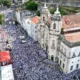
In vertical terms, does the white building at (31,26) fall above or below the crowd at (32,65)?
above

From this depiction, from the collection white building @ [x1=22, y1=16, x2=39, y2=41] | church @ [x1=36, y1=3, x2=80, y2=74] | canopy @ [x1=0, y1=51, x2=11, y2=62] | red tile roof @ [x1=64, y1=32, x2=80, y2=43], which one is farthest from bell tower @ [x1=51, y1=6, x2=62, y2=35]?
white building @ [x1=22, y1=16, x2=39, y2=41]

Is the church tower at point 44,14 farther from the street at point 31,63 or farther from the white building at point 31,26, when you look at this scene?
the street at point 31,63

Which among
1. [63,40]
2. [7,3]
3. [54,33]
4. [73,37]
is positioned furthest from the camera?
[7,3]

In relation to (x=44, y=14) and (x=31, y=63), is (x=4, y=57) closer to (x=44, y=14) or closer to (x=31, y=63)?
(x=31, y=63)

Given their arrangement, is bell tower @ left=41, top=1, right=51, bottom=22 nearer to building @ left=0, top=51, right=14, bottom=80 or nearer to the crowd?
the crowd

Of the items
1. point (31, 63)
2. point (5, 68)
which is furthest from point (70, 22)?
point (5, 68)

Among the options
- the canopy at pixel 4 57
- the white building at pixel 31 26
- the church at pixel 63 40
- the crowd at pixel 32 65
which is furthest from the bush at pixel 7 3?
the canopy at pixel 4 57

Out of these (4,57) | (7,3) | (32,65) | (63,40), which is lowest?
(32,65)
